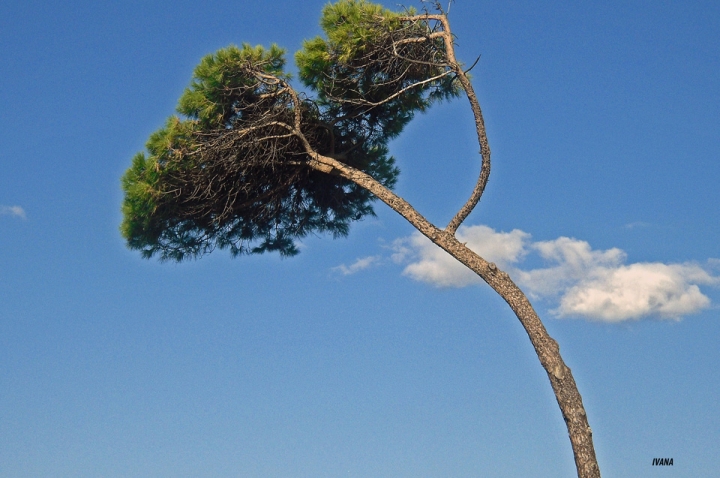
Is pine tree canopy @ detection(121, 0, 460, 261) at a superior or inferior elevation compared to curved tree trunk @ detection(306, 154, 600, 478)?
superior

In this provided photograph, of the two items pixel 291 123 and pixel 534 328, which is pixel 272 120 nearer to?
pixel 291 123

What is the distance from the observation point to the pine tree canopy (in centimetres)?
1032

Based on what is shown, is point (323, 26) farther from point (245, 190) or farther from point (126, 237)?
point (126, 237)

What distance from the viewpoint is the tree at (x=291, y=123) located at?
10.2 m

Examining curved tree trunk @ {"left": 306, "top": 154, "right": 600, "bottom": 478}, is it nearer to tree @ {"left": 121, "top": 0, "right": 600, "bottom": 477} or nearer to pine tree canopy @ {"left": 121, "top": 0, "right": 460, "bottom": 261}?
tree @ {"left": 121, "top": 0, "right": 600, "bottom": 477}

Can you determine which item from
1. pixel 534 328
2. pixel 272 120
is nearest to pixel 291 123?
pixel 272 120

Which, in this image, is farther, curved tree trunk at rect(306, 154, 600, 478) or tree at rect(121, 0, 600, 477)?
tree at rect(121, 0, 600, 477)

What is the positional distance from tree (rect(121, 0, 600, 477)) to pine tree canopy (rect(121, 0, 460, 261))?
17mm

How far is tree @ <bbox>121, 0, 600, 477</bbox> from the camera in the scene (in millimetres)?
10219

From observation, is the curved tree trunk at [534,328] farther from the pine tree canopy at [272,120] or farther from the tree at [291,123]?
the pine tree canopy at [272,120]

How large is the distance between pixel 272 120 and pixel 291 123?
1.08ft

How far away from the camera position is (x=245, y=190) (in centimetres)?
1090

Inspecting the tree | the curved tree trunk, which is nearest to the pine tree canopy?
the tree

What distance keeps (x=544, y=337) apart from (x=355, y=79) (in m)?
4.30
